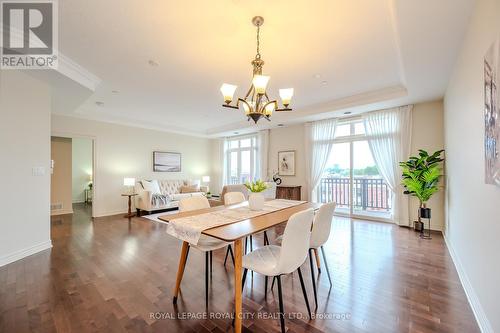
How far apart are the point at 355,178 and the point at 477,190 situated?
3.40 meters

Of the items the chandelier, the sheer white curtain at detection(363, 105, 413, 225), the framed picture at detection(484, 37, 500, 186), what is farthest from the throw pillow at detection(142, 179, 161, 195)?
the framed picture at detection(484, 37, 500, 186)

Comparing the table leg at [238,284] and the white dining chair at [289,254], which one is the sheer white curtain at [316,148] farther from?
the table leg at [238,284]

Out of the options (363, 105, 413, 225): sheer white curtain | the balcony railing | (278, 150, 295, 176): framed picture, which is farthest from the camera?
(278, 150, 295, 176): framed picture

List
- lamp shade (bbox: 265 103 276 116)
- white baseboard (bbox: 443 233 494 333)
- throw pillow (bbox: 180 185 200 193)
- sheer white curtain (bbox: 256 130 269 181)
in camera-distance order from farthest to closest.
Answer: throw pillow (bbox: 180 185 200 193) → sheer white curtain (bbox: 256 130 269 181) → lamp shade (bbox: 265 103 276 116) → white baseboard (bbox: 443 233 494 333)

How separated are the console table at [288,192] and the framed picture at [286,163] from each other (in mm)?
526

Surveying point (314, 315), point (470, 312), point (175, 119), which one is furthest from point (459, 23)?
point (175, 119)

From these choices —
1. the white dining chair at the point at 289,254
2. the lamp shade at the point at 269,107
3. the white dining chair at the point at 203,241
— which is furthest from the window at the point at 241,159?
the white dining chair at the point at 289,254

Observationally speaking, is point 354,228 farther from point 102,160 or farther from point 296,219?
point 102,160

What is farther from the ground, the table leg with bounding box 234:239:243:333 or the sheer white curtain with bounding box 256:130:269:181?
the sheer white curtain with bounding box 256:130:269:181

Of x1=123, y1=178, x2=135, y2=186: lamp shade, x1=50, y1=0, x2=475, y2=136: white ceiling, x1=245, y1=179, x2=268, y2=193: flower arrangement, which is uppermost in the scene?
x1=50, y1=0, x2=475, y2=136: white ceiling

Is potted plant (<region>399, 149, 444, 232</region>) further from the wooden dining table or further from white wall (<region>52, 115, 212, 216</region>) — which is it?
white wall (<region>52, 115, 212, 216</region>)

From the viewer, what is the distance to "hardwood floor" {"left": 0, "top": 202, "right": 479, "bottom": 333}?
162 centimetres

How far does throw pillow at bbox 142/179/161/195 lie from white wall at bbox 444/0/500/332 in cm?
603

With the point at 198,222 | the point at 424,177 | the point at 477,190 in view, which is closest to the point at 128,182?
the point at 198,222
